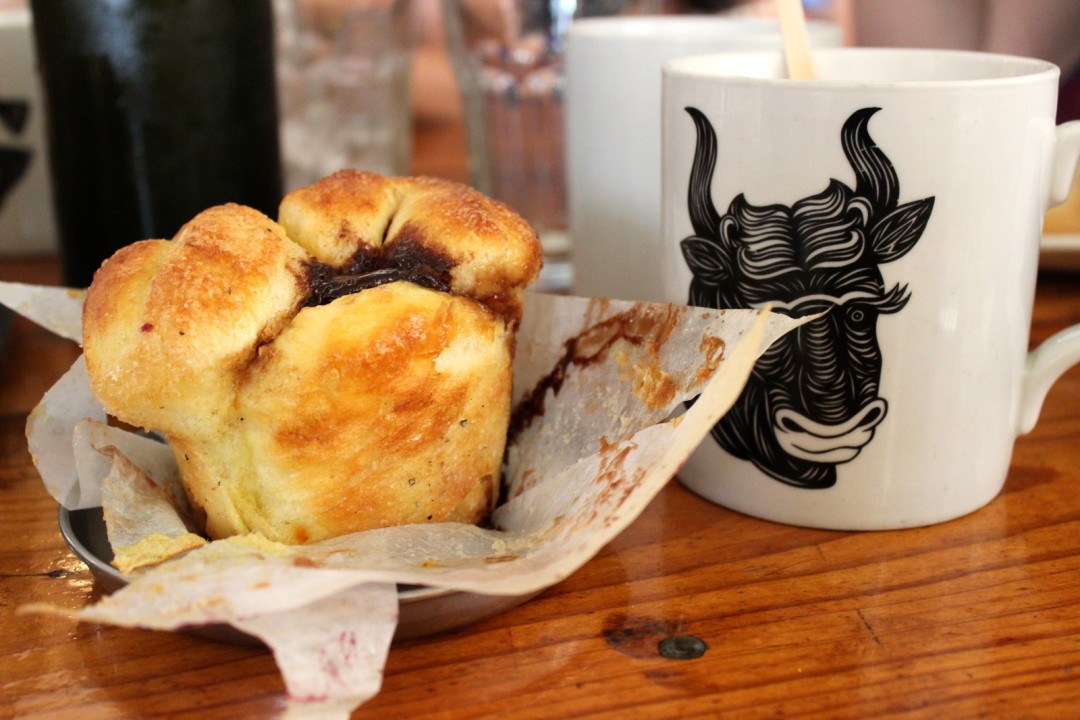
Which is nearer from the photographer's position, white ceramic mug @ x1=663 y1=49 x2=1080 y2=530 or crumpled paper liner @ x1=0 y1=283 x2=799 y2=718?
crumpled paper liner @ x1=0 y1=283 x2=799 y2=718

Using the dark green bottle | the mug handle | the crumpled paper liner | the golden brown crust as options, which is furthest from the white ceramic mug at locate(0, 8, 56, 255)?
the mug handle

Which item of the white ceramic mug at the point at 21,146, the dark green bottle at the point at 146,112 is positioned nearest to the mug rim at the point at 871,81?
the dark green bottle at the point at 146,112

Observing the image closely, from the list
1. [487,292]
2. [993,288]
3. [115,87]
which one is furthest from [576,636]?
[115,87]

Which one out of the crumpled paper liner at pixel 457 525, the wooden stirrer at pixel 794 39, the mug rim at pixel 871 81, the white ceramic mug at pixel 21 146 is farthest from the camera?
the white ceramic mug at pixel 21 146

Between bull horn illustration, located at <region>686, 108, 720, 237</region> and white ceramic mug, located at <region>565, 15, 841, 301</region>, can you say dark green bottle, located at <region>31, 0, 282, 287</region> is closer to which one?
white ceramic mug, located at <region>565, 15, 841, 301</region>

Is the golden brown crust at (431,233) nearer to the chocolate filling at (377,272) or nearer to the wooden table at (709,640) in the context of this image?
the chocolate filling at (377,272)

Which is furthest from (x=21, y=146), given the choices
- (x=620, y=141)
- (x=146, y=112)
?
(x=620, y=141)
